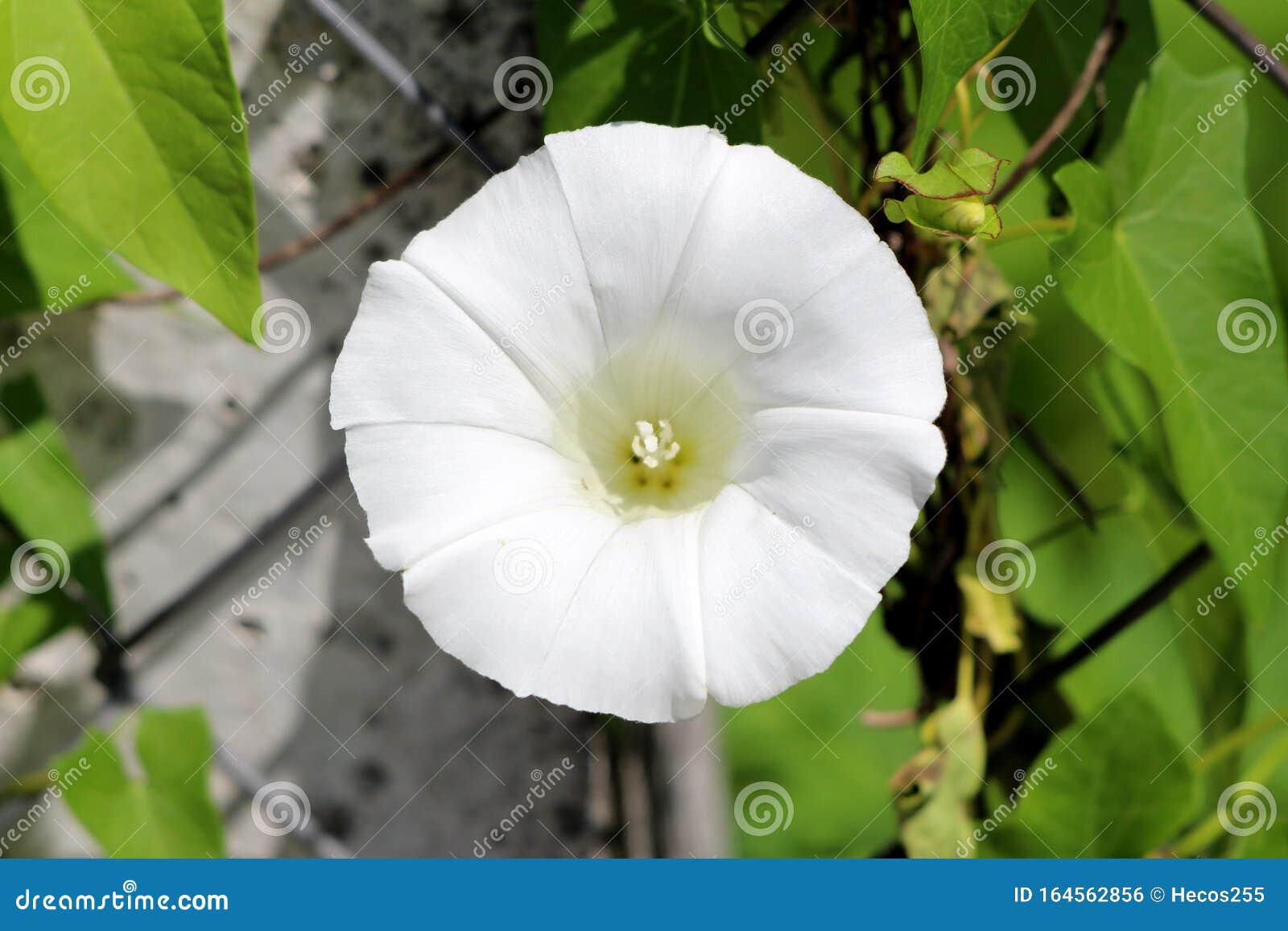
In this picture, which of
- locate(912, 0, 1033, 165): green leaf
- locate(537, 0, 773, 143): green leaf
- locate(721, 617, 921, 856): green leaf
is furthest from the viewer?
locate(721, 617, 921, 856): green leaf

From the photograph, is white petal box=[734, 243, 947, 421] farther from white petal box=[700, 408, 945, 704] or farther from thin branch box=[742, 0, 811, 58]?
thin branch box=[742, 0, 811, 58]

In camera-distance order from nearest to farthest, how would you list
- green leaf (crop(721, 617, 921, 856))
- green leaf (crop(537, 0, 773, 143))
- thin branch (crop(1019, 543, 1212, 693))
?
green leaf (crop(537, 0, 773, 143))
thin branch (crop(1019, 543, 1212, 693))
green leaf (crop(721, 617, 921, 856))

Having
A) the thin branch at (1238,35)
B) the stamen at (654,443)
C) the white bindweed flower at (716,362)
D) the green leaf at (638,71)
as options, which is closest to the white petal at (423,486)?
the white bindweed flower at (716,362)

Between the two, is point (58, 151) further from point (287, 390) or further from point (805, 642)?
point (805, 642)

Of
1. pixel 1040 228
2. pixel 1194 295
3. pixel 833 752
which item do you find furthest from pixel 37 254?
pixel 833 752

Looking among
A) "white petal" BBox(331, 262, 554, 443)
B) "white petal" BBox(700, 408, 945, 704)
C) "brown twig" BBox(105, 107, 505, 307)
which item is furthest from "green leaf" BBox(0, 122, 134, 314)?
"white petal" BBox(700, 408, 945, 704)

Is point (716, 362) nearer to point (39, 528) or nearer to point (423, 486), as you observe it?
point (423, 486)

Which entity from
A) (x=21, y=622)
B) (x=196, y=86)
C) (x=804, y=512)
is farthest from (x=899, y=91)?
(x=21, y=622)
